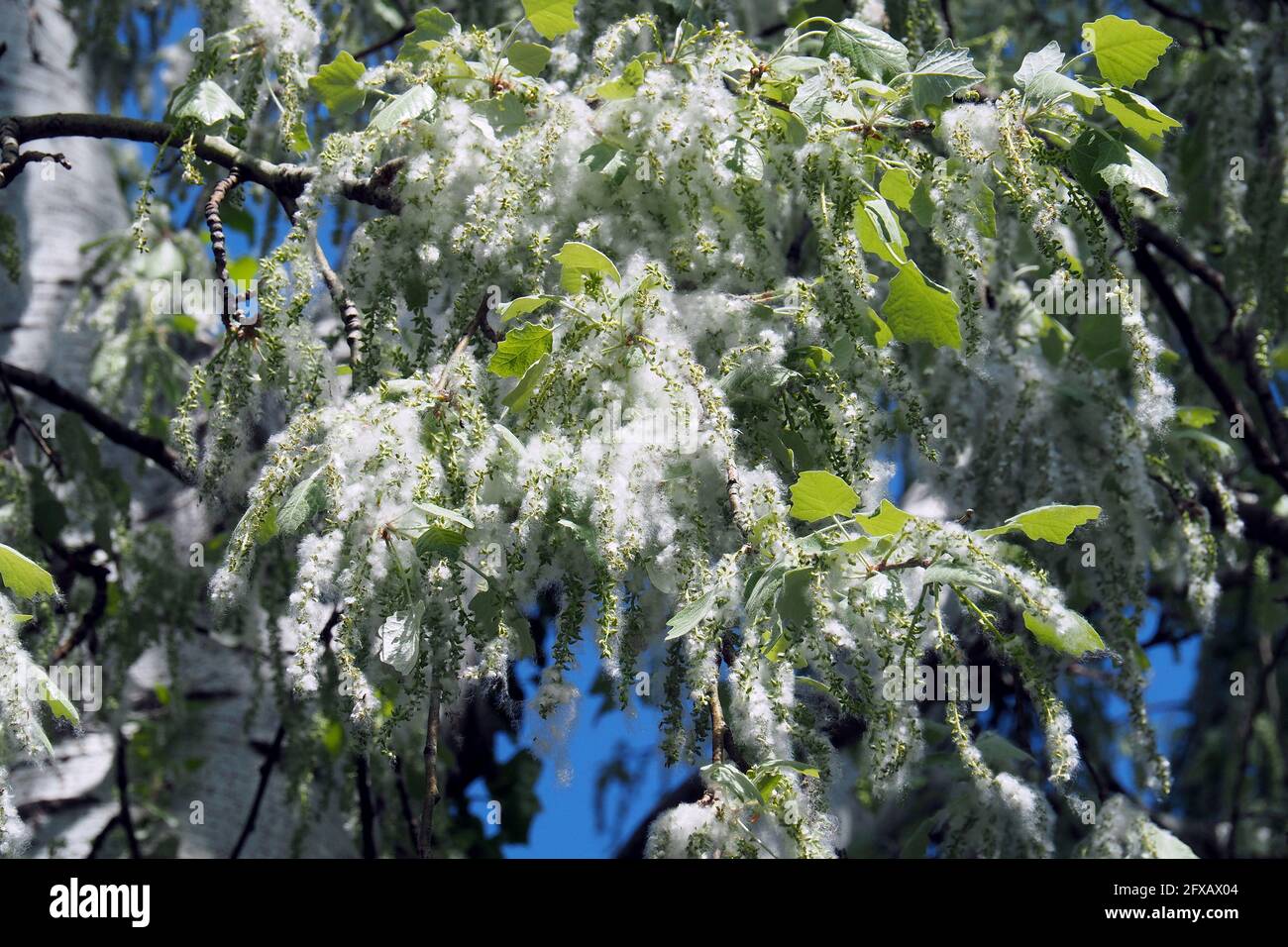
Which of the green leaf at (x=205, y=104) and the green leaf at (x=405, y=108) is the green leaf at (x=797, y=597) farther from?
the green leaf at (x=205, y=104)

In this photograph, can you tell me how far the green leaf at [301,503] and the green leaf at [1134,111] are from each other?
1.04 m

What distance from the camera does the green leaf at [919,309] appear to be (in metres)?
1.73

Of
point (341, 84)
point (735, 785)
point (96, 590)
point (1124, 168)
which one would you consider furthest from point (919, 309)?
point (96, 590)

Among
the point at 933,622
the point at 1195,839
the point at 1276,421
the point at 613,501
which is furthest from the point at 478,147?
the point at 1195,839

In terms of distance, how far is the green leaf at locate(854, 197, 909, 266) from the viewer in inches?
65.2

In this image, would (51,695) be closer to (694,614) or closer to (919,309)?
(694,614)

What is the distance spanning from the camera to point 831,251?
170 centimetres

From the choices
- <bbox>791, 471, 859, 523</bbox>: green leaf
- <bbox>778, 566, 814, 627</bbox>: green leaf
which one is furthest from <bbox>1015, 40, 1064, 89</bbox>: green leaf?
<bbox>778, 566, 814, 627</bbox>: green leaf

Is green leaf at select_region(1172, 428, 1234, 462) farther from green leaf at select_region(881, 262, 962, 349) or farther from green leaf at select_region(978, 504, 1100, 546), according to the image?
green leaf at select_region(978, 504, 1100, 546)

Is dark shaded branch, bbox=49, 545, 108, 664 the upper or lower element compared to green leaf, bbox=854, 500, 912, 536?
lower

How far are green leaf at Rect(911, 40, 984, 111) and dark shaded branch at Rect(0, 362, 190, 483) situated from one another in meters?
1.57

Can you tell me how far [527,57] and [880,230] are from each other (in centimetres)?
62
